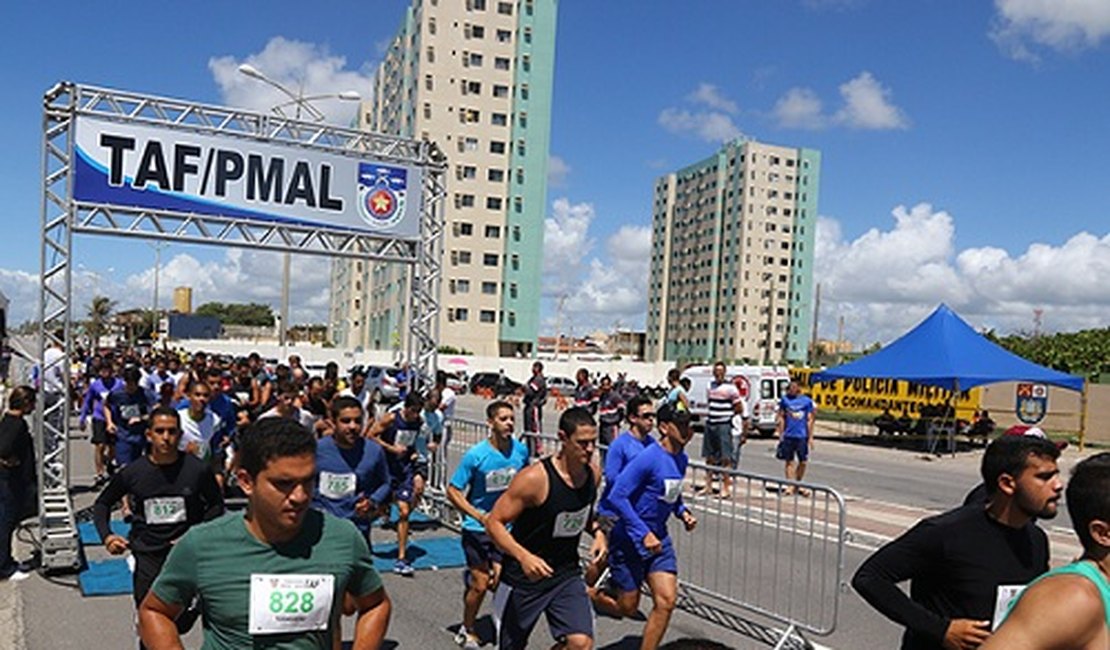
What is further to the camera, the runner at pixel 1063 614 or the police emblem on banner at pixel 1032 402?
the police emblem on banner at pixel 1032 402

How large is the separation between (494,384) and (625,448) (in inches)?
1706

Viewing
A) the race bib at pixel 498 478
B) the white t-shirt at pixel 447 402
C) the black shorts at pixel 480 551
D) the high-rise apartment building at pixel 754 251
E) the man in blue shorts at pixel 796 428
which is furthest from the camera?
the high-rise apartment building at pixel 754 251

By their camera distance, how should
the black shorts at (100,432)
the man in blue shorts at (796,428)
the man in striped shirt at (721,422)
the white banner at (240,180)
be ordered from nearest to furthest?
the white banner at (240,180) < the black shorts at (100,432) < the man in striped shirt at (721,422) < the man in blue shorts at (796,428)

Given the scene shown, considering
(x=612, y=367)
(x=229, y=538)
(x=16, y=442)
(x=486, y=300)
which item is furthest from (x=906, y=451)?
(x=486, y=300)

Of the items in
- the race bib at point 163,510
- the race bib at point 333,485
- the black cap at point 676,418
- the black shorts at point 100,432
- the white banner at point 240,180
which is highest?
the white banner at point 240,180

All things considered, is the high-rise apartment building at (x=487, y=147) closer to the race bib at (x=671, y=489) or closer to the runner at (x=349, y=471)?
the runner at (x=349, y=471)

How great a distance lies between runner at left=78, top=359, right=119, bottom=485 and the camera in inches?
518

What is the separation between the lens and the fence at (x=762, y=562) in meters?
6.87

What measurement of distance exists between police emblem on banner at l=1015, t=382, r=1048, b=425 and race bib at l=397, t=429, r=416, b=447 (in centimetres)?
1983

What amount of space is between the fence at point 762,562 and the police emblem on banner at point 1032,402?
15762mm

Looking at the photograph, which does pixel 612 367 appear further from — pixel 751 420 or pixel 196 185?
pixel 196 185

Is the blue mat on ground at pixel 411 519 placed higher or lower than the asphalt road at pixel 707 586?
lower

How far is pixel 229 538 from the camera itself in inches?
112

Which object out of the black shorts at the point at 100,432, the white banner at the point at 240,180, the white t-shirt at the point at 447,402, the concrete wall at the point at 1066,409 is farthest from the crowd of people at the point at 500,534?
the concrete wall at the point at 1066,409
